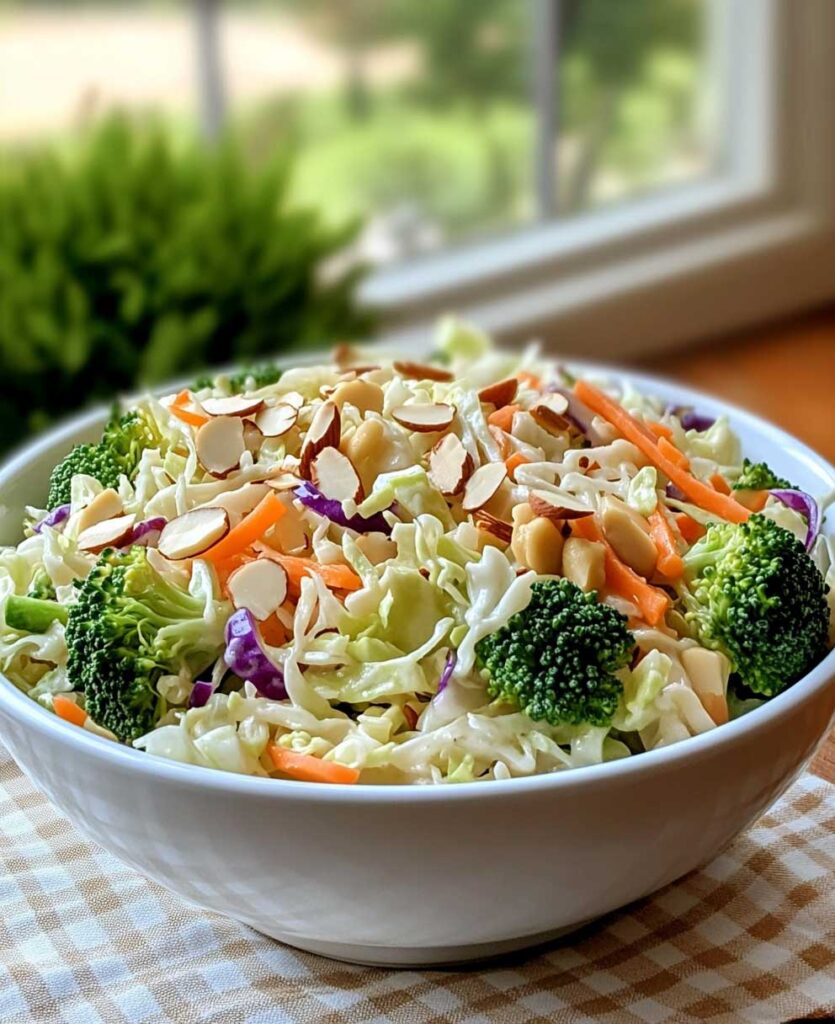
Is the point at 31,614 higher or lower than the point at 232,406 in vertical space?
lower

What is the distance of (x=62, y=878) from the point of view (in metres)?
1.30

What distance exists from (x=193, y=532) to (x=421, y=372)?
388 millimetres

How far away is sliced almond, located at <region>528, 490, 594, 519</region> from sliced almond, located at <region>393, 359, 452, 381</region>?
0.32 meters

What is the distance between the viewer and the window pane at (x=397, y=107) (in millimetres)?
3434

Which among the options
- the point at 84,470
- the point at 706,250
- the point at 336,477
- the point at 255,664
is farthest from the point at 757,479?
the point at 706,250

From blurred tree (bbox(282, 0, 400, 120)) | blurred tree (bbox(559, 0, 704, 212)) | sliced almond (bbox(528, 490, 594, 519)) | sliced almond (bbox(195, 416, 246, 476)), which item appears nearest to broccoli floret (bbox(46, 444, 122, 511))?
sliced almond (bbox(195, 416, 246, 476))

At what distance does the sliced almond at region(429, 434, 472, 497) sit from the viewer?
1.23 metres

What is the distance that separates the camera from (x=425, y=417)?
1291 millimetres

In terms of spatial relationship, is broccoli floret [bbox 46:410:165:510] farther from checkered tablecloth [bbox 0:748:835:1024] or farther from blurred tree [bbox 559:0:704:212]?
blurred tree [bbox 559:0:704:212]

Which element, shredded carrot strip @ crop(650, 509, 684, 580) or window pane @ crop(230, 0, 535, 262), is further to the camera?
window pane @ crop(230, 0, 535, 262)

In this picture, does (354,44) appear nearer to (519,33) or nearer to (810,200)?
(519,33)

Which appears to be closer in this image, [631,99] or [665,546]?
[665,546]

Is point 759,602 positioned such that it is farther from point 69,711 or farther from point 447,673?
point 69,711

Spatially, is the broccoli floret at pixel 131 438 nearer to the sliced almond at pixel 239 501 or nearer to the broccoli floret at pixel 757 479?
the sliced almond at pixel 239 501
